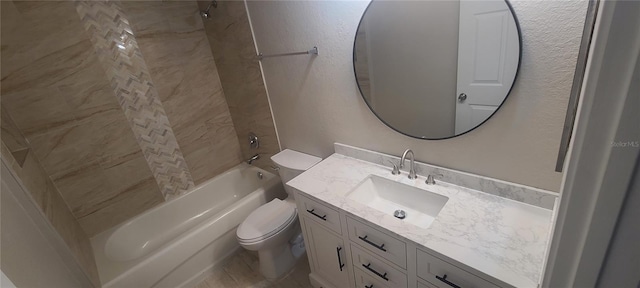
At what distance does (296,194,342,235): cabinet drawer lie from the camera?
128 cm

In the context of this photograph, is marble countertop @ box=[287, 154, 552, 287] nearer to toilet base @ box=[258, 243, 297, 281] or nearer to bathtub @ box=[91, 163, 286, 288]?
toilet base @ box=[258, 243, 297, 281]

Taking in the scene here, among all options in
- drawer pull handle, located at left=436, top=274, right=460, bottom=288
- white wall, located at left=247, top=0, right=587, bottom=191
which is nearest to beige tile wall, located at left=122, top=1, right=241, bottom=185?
white wall, located at left=247, top=0, right=587, bottom=191

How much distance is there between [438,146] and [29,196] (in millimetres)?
2025

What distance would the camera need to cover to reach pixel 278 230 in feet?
5.65

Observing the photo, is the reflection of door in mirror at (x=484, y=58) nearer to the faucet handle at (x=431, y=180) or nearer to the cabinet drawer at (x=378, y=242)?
the faucet handle at (x=431, y=180)

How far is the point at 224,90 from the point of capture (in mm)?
2545

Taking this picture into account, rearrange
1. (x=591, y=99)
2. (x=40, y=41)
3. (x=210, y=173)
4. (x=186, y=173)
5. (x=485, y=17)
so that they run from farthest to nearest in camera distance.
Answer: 1. (x=210, y=173)
2. (x=186, y=173)
3. (x=40, y=41)
4. (x=485, y=17)
5. (x=591, y=99)

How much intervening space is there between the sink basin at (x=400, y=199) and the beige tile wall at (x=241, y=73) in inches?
44.0

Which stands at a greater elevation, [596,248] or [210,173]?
[596,248]

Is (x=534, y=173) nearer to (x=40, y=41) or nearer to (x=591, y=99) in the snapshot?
(x=591, y=99)

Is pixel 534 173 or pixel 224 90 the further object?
pixel 224 90

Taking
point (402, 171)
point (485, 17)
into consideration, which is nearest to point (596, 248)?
point (485, 17)

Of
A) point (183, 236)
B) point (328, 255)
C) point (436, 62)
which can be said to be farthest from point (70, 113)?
point (436, 62)

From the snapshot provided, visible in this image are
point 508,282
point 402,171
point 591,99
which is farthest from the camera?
point 402,171
